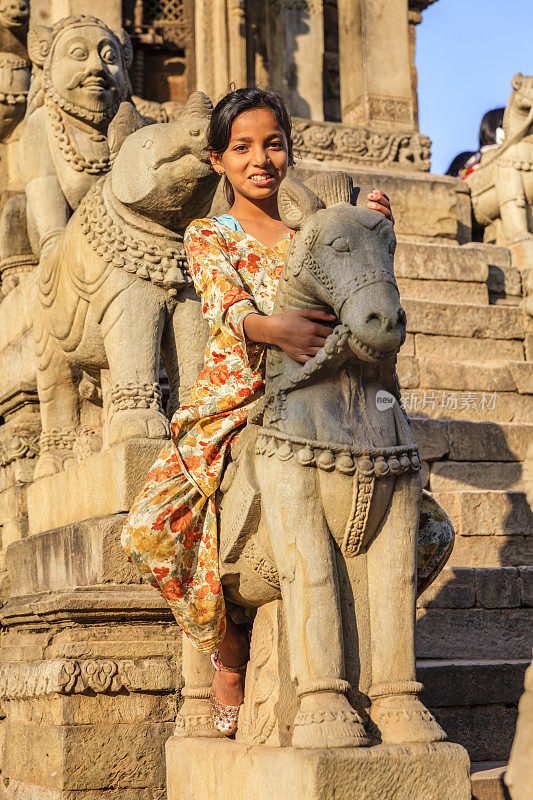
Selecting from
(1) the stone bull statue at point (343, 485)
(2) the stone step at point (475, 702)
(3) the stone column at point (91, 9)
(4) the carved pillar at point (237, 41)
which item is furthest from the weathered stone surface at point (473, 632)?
(4) the carved pillar at point (237, 41)

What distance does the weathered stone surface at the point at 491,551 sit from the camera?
19.0 ft

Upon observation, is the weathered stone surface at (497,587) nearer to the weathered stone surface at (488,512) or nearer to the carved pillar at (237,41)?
the weathered stone surface at (488,512)

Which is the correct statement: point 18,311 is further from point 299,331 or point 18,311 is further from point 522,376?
point 299,331

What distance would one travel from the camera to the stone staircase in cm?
456

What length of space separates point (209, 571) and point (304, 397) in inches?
26.9

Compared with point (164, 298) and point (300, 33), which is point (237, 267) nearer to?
point (164, 298)

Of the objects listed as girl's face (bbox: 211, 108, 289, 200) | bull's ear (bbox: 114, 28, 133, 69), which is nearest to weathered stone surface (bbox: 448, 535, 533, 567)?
girl's face (bbox: 211, 108, 289, 200)

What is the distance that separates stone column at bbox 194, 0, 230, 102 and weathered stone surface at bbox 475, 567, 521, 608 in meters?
8.11

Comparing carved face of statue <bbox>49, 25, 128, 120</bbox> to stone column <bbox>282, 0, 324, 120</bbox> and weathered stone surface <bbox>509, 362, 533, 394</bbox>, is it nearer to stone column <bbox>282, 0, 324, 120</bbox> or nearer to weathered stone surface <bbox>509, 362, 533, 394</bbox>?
weathered stone surface <bbox>509, 362, 533, 394</bbox>

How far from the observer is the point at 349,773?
281 centimetres

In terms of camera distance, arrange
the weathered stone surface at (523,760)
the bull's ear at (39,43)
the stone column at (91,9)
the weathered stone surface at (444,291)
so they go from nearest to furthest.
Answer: the weathered stone surface at (523,760), the bull's ear at (39,43), the weathered stone surface at (444,291), the stone column at (91,9)

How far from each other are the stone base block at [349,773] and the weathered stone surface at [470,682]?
1.50 meters

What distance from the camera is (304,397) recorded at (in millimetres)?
3113

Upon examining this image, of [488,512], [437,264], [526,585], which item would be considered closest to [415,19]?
[437,264]
